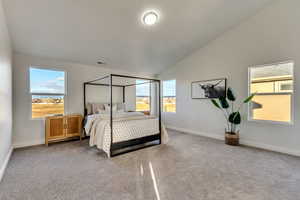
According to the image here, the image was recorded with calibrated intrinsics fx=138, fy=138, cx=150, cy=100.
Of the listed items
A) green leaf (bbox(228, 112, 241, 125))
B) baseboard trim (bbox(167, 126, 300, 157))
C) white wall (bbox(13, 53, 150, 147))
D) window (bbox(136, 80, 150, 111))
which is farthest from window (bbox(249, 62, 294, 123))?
white wall (bbox(13, 53, 150, 147))

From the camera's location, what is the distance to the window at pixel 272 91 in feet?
10.5

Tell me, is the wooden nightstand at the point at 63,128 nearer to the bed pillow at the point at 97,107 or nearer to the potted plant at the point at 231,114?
the bed pillow at the point at 97,107

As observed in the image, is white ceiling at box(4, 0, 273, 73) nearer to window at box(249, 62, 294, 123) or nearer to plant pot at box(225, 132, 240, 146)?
window at box(249, 62, 294, 123)

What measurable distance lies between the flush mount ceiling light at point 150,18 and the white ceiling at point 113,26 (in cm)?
12

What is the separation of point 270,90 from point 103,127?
13.7 feet

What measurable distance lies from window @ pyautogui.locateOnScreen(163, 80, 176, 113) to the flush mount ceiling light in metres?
2.90

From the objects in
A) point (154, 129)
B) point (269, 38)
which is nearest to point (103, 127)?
point (154, 129)

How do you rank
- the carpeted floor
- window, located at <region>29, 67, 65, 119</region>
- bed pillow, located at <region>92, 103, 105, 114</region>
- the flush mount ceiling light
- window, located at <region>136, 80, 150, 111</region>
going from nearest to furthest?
the carpeted floor
the flush mount ceiling light
window, located at <region>29, 67, 65, 119</region>
bed pillow, located at <region>92, 103, 105, 114</region>
window, located at <region>136, 80, 150, 111</region>

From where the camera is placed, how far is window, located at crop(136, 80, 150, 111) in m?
6.01

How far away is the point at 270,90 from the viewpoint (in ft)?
11.4

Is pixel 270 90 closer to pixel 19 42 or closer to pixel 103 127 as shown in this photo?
pixel 103 127

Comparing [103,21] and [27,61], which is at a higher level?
[103,21]

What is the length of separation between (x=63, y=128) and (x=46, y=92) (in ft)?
3.81

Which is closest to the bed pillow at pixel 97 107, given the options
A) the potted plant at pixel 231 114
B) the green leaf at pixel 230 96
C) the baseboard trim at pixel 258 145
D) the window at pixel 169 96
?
the window at pixel 169 96
